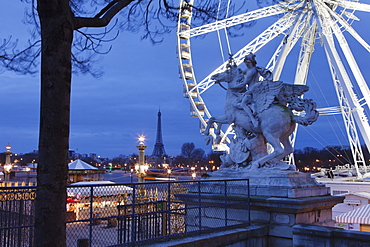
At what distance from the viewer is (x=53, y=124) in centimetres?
386

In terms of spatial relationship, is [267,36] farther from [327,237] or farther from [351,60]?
[327,237]

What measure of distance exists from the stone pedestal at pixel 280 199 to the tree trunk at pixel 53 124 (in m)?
3.95

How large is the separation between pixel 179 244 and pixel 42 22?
3481mm

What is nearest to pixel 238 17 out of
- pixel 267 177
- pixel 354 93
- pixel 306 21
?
pixel 306 21

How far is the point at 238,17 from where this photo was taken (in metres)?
21.1

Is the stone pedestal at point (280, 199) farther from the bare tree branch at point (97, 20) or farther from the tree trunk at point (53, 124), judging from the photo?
the tree trunk at point (53, 124)

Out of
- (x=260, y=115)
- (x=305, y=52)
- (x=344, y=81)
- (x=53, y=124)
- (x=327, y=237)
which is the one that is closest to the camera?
(x=53, y=124)

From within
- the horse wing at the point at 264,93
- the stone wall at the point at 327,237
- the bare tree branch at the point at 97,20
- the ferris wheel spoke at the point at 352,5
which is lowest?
the stone wall at the point at 327,237

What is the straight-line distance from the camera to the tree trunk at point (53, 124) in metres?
3.79

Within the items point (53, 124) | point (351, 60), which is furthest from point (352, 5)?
point (53, 124)

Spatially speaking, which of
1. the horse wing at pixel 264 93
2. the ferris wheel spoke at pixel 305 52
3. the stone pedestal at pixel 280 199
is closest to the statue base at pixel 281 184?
the stone pedestal at pixel 280 199

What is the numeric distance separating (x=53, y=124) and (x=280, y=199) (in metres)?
4.76

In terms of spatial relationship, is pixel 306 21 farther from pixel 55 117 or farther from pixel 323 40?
pixel 55 117

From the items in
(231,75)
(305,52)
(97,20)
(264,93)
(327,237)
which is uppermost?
(305,52)
